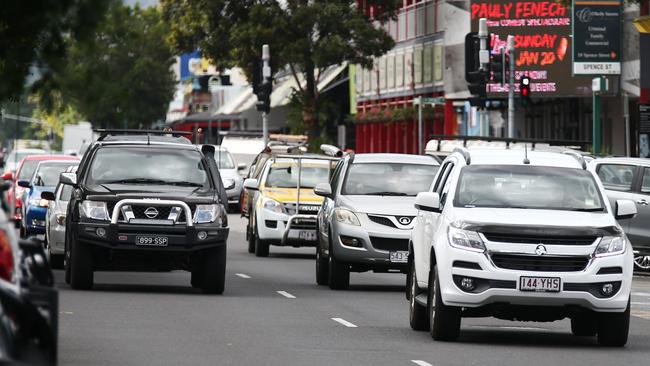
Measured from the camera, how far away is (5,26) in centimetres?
1055

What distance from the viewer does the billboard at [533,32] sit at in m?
60.9

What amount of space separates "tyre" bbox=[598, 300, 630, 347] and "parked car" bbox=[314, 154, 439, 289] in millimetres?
7332

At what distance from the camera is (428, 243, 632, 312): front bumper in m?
16.8

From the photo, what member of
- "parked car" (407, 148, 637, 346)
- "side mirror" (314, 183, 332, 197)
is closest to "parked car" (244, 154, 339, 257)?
"side mirror" (314, 183, 332, 197)

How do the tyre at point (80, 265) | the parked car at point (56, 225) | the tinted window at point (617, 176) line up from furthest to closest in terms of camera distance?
the tinted window at point (617, 176) < the parked car at point (56, 225) < the tyre at point (80, 265)

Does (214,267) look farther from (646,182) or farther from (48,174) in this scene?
(48,174)

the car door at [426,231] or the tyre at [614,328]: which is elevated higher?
the car door at [426,231]

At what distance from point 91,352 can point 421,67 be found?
60310mm

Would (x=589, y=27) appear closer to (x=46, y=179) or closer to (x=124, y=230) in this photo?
(x=46, y=179)

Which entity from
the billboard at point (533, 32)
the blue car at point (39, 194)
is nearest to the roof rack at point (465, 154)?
the blue car at point (39, 194)

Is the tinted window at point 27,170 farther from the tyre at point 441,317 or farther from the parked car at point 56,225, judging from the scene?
the tyre at point 441,317

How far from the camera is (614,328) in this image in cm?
1738

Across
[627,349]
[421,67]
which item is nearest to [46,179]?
[627,349]

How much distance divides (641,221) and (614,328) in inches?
501
